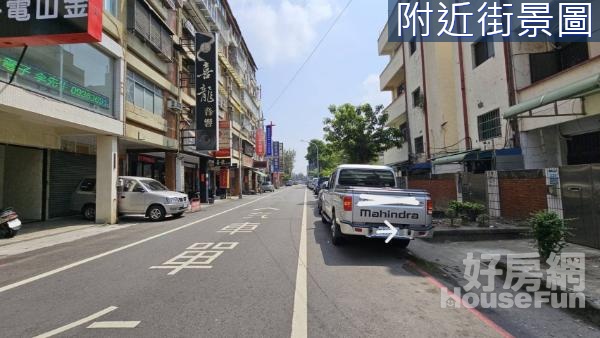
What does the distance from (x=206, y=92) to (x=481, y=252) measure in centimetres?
2005

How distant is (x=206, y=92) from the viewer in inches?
956

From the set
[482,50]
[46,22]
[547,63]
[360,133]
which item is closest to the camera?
[46,22]

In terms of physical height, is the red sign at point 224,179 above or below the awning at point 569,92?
below

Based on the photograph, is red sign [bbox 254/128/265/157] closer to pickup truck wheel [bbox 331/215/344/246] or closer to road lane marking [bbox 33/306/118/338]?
pickup truck wheel [bbox 331/215/344/246]

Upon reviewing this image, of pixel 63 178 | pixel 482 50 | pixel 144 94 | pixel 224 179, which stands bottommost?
pixel 63 178

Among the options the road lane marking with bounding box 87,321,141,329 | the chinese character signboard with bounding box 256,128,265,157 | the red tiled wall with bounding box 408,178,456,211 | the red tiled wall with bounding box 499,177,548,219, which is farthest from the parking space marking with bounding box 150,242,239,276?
the chinese character signboard with bounding box 256,128,265,157

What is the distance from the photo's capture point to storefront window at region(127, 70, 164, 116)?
59.1ft

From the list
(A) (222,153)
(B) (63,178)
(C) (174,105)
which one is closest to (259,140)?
(A) (222,153)

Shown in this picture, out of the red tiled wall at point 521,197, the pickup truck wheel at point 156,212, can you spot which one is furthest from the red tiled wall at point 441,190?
the pickup truck wheel at point 156,212

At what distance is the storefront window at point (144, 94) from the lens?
709 inches

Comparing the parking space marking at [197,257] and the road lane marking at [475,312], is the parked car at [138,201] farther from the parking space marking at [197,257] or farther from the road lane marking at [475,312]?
the road lane marking at [475,312]

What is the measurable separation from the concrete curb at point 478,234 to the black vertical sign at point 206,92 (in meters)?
17.2

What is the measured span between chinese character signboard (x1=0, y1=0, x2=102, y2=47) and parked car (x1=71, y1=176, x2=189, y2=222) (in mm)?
7320

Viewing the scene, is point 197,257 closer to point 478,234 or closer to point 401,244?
point 401,244
